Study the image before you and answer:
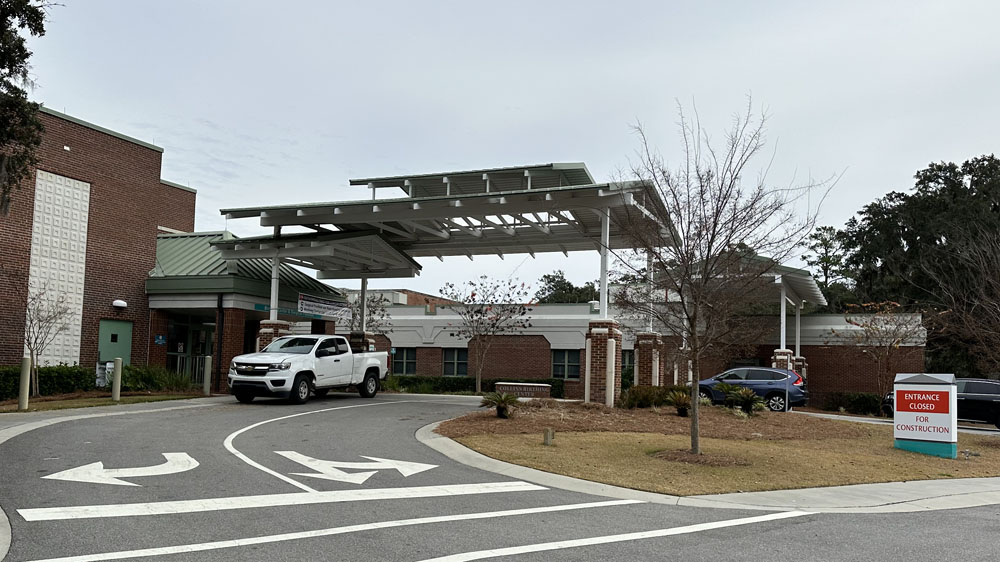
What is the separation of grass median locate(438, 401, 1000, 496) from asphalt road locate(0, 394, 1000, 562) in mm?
1635

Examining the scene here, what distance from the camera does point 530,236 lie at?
25.1 metres

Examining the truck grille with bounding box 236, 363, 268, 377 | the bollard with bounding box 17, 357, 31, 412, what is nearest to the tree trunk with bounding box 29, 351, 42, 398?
the bollard with bounding box 17, 357, 31, 412

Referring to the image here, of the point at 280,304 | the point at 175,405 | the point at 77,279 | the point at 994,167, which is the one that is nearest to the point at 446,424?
the point at 175,405

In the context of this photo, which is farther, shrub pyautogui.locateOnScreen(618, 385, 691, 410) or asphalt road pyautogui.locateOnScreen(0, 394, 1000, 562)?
shrub pyautogui.locateOnScreen(618, 385, 691, 410)

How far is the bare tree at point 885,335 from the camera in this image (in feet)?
107

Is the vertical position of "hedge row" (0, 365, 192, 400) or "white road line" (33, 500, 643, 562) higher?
"hedge row" (0, 365, 192, 400)

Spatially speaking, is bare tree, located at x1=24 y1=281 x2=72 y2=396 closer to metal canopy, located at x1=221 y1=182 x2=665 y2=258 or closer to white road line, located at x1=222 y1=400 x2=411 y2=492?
metal canopy, located at x1=221 y1=182 x2=665 y2=258

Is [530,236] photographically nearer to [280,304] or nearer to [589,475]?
[280,304]

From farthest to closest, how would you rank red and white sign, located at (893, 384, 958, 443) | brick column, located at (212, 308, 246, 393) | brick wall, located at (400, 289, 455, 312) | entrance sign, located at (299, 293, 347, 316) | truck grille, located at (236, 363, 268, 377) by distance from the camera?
brick wall, located at (400, 289, 455, 312), entrance sign, located at (299, 293, 347, 316), brick column, located at (212, 308, 246, 393), truck grille, located at (236, 363, 268, 377), red and white sign, located at (893, 384, 958, 443)

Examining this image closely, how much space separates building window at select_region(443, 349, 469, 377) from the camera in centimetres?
4241

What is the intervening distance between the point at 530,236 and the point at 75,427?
1456cm

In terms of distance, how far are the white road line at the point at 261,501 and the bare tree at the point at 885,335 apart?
89.6 feet

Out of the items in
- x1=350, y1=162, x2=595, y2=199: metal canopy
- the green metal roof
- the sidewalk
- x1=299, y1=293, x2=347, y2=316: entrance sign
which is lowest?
the sidewalk

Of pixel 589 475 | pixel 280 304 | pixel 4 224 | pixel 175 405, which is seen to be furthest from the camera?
pixel 280 304
